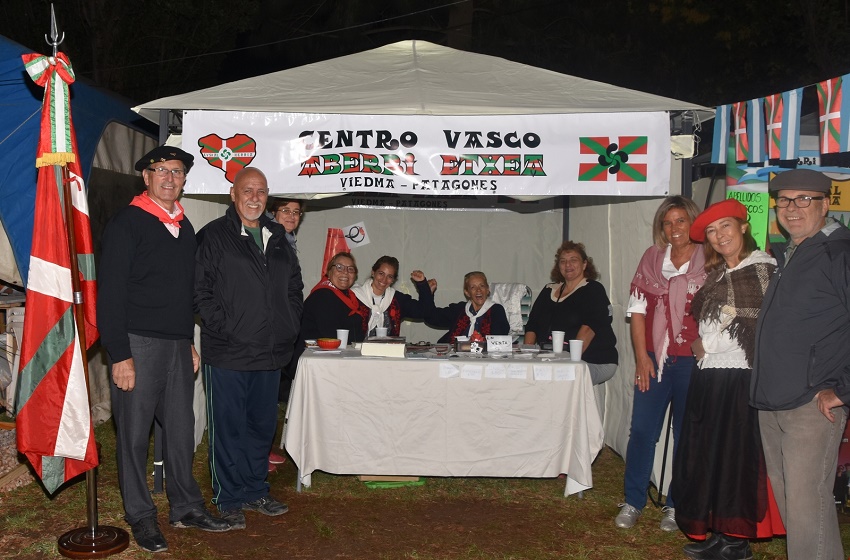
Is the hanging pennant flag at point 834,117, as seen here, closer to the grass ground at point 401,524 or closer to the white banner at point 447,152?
the white banner at point 447,152

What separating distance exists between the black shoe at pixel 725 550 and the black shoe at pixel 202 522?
230 centimetres

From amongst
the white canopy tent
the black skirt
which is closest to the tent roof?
the white canopy tent

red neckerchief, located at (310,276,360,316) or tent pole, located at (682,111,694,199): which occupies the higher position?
tent pole, located at (682,111,694,199)

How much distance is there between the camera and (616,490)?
484cm

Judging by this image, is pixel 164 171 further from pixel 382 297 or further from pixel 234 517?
pixel 382 297

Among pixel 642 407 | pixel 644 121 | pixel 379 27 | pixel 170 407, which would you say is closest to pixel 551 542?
pixel 642 407

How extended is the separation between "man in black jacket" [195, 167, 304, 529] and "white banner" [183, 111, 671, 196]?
485 mm

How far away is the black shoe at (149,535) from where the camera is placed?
364cm

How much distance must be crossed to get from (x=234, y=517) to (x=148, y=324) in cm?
115

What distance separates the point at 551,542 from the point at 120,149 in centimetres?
474

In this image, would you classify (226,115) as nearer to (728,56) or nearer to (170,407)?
(170,407)

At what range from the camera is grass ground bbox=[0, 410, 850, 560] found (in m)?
3.80

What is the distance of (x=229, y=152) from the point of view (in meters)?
4.42

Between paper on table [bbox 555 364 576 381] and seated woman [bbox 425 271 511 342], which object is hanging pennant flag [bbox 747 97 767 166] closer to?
paper on table [bbox 555 364 576 381]
